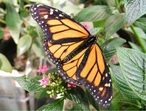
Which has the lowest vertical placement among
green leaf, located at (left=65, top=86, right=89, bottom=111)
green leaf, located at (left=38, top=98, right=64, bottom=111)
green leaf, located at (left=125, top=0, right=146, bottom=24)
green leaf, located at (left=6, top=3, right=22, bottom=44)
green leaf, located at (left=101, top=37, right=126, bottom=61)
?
green leaf, located at (left=38, top=98, right=64, bottom=111)

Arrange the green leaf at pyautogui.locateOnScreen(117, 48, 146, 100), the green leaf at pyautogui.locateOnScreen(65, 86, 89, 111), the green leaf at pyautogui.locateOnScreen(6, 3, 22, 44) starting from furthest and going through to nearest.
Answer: the green leaf at pyautogui.locateOnScreen(6, 3, 22, 44)
the green leaf at pyautogui.locateOnScreen(65, 86, 89, 111)
the green leaf at pyautogui.locateOnScreen(117, 48, 146, 100)

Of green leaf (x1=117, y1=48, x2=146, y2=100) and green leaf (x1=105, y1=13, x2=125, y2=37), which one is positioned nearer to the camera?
green leaf (x1=117, y1=48, x2=146, y2=100)

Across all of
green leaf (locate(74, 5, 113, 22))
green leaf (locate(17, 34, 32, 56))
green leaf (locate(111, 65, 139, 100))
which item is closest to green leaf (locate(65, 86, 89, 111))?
green leaf (locate(111, 65, 139, 100))

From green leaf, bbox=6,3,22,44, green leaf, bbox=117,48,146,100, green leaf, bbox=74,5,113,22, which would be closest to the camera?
green leaf, bbox=117,48,146,100

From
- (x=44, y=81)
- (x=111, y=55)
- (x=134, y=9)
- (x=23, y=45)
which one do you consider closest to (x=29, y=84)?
(x=44, y=81)

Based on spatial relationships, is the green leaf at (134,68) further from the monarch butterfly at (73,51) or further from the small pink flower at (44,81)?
the small pink flower at (44,81)

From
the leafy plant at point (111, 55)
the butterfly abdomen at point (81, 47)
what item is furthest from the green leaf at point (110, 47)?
the butterfly abdomen at point (81, 47)

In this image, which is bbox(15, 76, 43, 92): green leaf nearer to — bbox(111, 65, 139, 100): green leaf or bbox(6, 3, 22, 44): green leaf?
bbox(111, 65, 139, 100): green leaf

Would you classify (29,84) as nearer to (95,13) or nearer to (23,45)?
(95,13)
